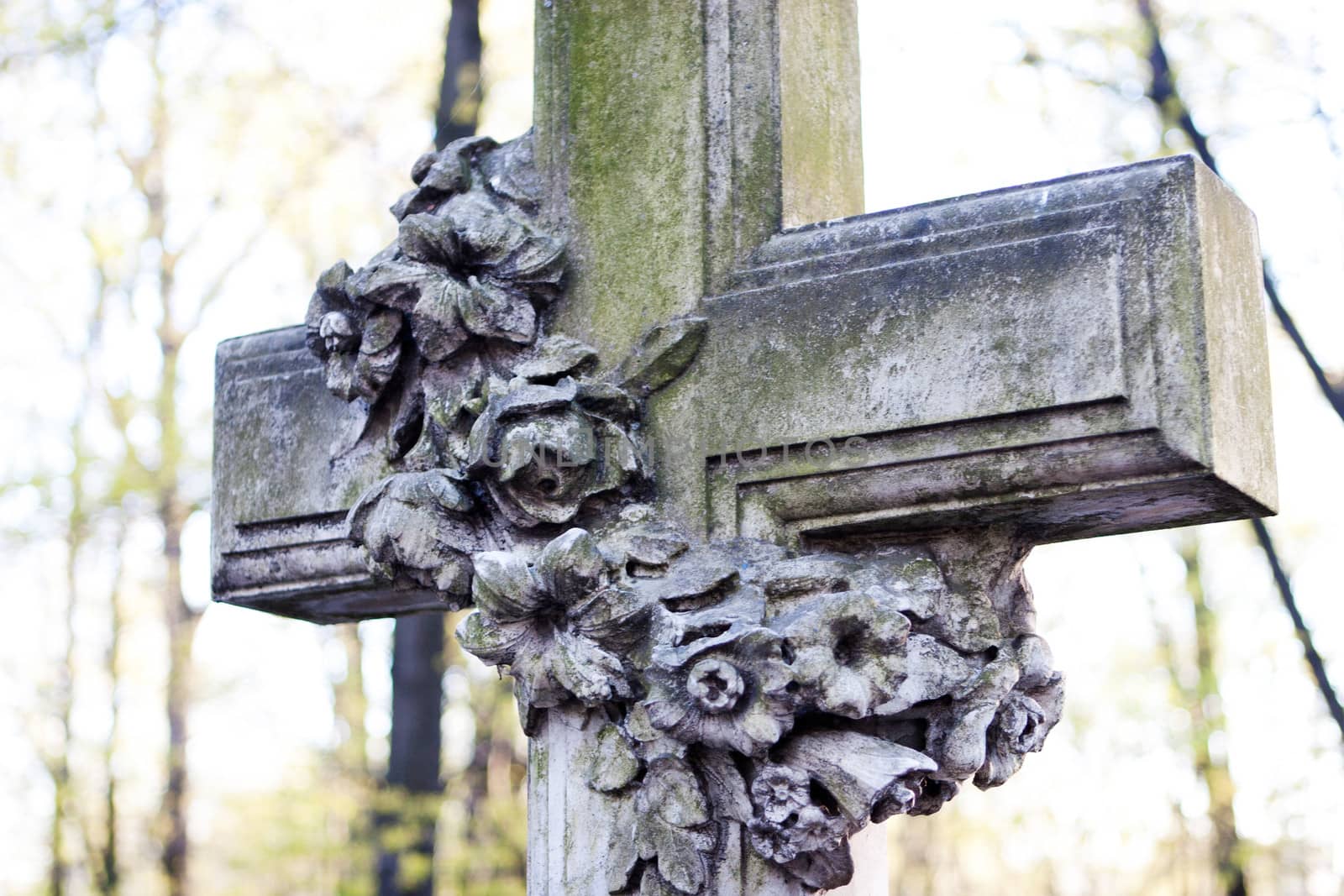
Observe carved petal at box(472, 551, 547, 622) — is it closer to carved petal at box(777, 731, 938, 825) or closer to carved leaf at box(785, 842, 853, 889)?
carved petal at box(777, 731, 938, 825)

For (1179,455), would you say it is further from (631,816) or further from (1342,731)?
(1342,731)

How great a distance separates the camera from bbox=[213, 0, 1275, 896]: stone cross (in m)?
2.65

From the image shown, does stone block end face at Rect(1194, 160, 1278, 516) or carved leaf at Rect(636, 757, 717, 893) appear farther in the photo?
carved leaf at Rect(636, 757, 717, 893)

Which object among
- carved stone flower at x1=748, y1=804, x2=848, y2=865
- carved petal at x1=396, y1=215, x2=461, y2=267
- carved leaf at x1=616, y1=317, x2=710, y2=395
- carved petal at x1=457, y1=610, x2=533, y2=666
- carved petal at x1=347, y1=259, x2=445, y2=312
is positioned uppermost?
carved petal at x1=396, y1=215, x2=461, y2=267

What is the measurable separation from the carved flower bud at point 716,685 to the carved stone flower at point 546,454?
45 cm

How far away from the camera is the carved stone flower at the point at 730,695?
262 centimetres

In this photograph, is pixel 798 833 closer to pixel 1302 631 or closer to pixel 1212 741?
pixel 1302 631

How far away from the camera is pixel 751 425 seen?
2.97 m

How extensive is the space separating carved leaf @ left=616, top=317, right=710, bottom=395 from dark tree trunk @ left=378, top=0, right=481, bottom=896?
582cm

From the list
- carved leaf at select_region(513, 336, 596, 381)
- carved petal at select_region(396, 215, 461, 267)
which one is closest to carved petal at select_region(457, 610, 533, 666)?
carved leaf at select_region(513, 336, 596, 381)

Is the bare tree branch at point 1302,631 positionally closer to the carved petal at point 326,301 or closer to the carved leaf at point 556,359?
the carved leaf at point 556,359

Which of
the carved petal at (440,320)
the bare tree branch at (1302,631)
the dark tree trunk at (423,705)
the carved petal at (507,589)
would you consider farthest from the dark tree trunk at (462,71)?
the carved petal at (507,589)

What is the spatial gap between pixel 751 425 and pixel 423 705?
6525 millimetres

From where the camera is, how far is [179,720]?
1555 cm
